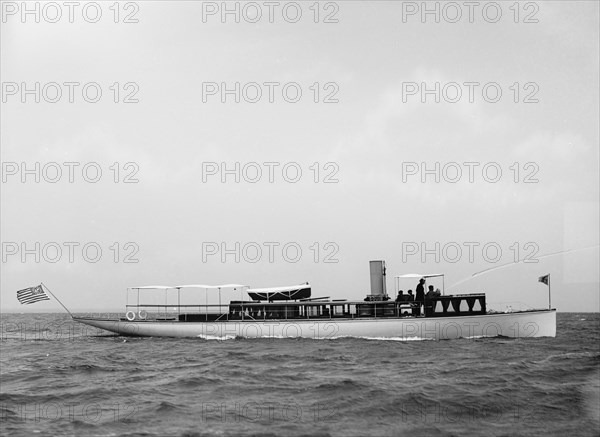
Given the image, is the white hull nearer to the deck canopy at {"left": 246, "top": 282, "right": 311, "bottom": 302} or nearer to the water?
the deck canopy at {"left": 246, "top": 282, "right": 311, "bottom": 302}

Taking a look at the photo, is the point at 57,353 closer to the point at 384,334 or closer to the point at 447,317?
the point at 384,334

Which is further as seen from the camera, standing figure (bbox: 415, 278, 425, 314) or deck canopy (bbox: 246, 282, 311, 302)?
deck canopy (bbox: 246, 282, 311, 302)

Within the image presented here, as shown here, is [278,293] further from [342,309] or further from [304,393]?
[304,393]

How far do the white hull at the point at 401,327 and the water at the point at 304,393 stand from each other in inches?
363

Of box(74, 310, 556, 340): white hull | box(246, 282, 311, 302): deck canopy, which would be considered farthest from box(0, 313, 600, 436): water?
box(246, 282, 311, 302): deck canopy

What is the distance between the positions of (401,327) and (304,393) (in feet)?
92.1

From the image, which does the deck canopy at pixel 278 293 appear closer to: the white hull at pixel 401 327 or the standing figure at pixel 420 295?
the white hull at pixel 401 327

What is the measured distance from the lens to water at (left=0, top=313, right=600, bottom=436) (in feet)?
62.3

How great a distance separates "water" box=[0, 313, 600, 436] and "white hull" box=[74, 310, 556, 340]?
30.3 feet

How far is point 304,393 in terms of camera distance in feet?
81.2

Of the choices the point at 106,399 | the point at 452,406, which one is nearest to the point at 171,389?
the point at 106,399

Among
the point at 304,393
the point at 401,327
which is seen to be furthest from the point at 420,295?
the point at 304,393

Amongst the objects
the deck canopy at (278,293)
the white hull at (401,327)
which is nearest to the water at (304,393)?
the white hull at (401,327)

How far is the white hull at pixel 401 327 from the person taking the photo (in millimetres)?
51531
